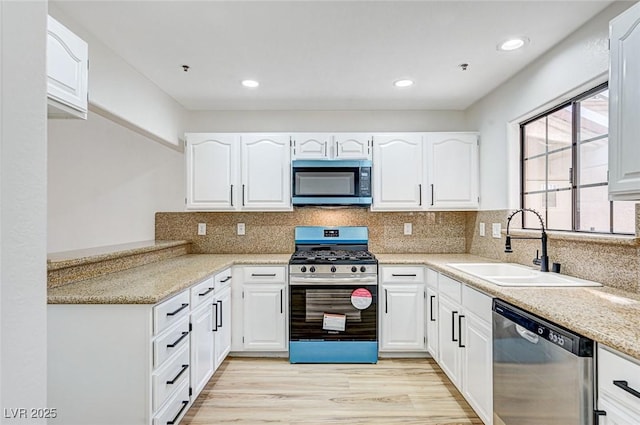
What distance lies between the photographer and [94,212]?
12.1ft

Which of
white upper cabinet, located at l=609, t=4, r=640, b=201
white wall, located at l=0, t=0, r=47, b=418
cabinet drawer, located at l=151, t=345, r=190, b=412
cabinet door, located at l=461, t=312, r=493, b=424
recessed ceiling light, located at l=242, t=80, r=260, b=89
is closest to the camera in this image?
white wall, located at l=0, t=0, r=47, b=418

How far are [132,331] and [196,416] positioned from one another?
3.14ft

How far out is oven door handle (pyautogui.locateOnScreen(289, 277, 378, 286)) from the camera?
124 inches

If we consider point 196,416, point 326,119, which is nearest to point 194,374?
point 196,416

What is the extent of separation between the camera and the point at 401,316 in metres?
3.21

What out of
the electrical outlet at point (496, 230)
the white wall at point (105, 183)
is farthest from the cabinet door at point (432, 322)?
the white wall at point (105, 183)

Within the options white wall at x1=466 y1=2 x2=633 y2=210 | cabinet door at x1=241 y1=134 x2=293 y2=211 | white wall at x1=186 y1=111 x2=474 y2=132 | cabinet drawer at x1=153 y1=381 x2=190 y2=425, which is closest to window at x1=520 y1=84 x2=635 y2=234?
white wall at x1=466 y1=2 x2=633 y2=210

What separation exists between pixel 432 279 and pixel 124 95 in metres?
2.70

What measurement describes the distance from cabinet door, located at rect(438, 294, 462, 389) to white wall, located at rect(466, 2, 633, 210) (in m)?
1.03

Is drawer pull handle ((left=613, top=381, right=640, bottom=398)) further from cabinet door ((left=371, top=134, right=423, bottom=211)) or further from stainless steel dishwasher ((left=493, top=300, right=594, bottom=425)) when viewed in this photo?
cabinet door ((left=371, top=134, right=423, bottom=211))

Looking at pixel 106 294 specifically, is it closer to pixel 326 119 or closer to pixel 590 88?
pixel 326 119

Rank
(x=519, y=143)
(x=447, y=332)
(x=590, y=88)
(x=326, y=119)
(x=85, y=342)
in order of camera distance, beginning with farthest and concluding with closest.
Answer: (x=326, y=119), (x=519, y=143), (x=447, y=332), (x=590, y=88), (x=85, y=342)

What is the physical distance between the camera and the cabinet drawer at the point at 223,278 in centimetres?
285

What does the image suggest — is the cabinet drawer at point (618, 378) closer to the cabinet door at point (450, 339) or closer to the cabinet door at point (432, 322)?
the cabinet door at point (450, 339)
